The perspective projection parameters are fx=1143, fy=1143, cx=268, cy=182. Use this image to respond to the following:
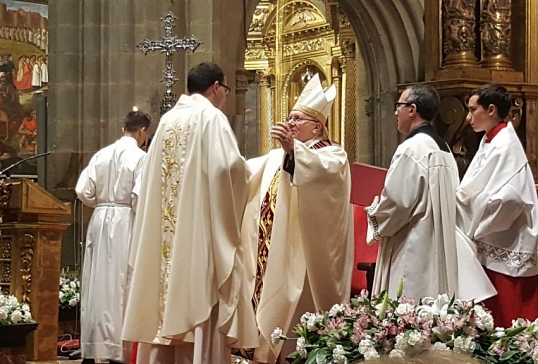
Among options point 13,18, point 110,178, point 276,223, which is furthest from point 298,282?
point 13,18

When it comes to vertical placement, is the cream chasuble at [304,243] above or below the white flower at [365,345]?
above

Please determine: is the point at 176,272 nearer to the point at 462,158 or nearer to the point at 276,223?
the point at 276,223

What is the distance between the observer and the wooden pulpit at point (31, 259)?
818 cm

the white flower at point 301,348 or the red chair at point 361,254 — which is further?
the red chair at point 361,254

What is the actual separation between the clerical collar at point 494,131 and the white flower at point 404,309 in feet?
4.75

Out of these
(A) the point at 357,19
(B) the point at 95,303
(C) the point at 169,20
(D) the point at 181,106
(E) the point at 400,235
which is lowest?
(B) the point at 95,303

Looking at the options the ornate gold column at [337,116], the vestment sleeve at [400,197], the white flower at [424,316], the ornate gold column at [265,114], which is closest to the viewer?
the white flower at [424,316]

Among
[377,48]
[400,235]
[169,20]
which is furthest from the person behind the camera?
[377,48]

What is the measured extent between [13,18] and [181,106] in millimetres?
14578

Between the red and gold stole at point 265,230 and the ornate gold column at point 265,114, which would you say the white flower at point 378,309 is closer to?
the red and gold stole at point 265,230

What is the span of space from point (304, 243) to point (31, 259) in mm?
2919

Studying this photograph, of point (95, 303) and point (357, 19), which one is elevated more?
point (357, 19)

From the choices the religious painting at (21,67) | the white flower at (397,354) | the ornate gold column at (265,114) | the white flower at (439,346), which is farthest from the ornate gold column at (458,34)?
the religious painting at (21,67)

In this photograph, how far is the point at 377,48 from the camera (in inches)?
634
